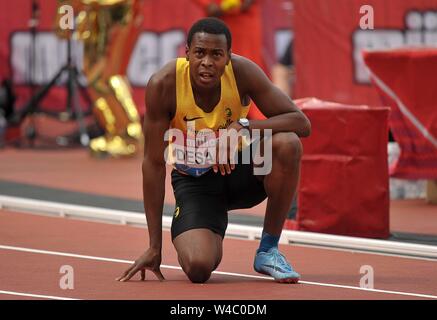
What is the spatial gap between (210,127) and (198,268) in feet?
2.38

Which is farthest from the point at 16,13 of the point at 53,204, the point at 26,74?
the point at 53,204

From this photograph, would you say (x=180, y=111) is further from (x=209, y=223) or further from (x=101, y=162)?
(x=101, y=162)

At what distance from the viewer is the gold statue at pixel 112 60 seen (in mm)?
13828

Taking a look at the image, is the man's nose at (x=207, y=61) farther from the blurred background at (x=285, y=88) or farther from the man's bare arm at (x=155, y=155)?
the blurred background at (x=285, y=88)

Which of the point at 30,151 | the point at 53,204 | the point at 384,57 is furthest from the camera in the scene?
the point at 30,151

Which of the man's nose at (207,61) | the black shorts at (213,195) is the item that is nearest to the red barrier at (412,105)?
the black shorts at (213,195)

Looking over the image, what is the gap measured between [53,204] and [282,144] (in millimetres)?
3736

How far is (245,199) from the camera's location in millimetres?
6641

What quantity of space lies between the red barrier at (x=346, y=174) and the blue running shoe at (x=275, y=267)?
5.76 ft

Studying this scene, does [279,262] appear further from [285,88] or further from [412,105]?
[285,88]

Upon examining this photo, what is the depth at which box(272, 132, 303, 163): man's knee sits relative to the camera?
20.5 feet

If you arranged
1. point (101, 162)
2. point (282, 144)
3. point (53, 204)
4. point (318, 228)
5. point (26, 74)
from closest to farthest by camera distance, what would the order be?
point (282, 144) → point (318, 228) → point (53, 204) → point (101, 162) → point (26, 74)

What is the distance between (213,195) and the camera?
6.57 metres

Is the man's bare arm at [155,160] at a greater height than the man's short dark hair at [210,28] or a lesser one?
lesser
